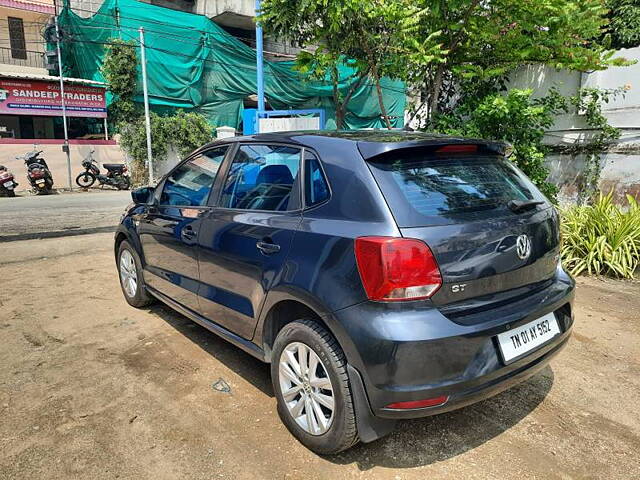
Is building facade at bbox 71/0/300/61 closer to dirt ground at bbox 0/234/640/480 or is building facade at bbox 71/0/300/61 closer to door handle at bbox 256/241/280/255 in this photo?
dirt ground at bbox 0/234/640/480

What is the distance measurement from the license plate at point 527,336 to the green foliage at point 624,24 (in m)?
7.04

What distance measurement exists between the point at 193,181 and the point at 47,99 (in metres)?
16.3

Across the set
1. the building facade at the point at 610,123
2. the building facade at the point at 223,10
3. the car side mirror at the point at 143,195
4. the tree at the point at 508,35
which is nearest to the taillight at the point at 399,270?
the car side mirror at the point at 143,195

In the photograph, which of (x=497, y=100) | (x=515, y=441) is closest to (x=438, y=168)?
(x=515, y=441)

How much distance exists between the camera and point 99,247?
7.15 metres

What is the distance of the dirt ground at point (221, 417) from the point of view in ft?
7.77

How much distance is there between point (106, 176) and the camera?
16547 millimetres

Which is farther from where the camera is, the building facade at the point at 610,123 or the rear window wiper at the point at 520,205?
the building facade at the point at 610,123

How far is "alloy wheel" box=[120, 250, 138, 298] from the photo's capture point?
4.51 meters

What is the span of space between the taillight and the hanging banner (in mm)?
18010

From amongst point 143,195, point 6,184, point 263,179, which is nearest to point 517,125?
point 263,179

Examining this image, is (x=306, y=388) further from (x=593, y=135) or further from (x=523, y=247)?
(x=593, y=135)

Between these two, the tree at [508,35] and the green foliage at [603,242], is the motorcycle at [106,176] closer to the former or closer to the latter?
the tree at [508,35]

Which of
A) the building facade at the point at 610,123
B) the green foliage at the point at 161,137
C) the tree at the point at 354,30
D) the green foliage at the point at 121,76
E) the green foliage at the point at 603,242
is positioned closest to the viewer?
the green foliage at the point at 603,242
